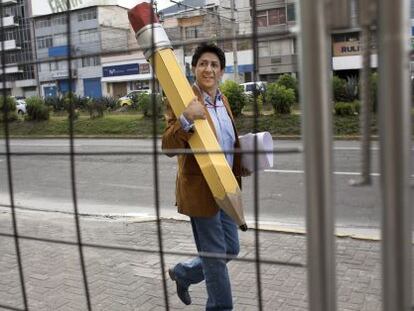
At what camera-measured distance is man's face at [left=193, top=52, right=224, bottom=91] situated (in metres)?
2.50

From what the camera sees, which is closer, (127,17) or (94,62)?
(94,62)

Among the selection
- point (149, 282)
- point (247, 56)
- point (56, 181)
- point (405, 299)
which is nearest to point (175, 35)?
point (247, 56)

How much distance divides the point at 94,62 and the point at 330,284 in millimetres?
1068

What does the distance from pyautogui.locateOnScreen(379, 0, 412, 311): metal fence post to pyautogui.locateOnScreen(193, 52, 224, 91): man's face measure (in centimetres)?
161

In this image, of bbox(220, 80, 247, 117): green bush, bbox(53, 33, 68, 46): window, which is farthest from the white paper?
bbox(53, 33, 68, 46): window

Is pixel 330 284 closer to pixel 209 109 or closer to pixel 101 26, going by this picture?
pixel 101 26

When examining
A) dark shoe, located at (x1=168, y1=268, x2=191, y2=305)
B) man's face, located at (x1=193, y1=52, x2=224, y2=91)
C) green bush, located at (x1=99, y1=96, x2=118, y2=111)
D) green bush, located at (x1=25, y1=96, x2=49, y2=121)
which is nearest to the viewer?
green bush, located at (x1=99, y1=96, x2=118, y2=111)

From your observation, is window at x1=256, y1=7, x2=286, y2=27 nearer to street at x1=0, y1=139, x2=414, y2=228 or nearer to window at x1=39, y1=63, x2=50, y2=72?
window at x1=39, y1=63, x2=50, y2=72

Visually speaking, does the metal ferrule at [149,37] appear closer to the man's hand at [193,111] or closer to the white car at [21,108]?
the man's hand at [193,111]

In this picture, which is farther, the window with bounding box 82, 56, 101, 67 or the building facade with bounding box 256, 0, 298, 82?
the window with bounding box 82, 56, 101, 67

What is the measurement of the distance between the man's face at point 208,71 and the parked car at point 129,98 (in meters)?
0.54

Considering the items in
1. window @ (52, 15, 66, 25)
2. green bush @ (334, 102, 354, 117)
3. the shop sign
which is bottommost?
green bush @ (334, 102, 354, 117)

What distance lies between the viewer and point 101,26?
167 centimetres

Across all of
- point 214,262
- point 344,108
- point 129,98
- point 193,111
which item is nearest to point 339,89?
point 344,108
